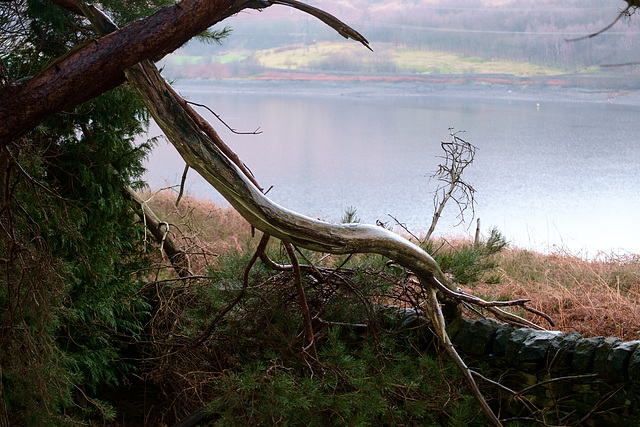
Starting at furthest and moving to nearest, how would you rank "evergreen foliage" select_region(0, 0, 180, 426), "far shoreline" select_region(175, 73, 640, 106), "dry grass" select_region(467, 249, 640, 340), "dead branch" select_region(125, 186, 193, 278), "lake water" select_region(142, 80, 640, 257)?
"far shoreline" select_region(175, 73, 640, 106)
"lake water" select_region(142, 80, 640, 257)
"dead branch" select_region(125, 186, 193, 278)
"dry grass" select_region(467, 249, 640, 340)
"evergreen foliage" select_region(0, 0, 180, 426)

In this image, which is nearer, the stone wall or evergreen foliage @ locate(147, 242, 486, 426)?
evergreen foliage @ locate(147, 242, 486, 426)

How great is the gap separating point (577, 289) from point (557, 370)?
Result: 107cm

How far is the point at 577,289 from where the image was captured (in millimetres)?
2873

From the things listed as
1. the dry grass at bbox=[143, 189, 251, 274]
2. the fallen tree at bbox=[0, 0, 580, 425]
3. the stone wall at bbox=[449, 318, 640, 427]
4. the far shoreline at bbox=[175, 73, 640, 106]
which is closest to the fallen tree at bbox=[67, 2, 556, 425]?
the fallen tree at bbox=[0, 0, 580, 425]

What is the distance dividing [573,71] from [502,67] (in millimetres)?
905

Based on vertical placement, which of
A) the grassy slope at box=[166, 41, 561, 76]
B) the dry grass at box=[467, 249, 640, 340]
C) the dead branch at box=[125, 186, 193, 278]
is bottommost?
the dry grass at box=[467, 249, 640, 340]

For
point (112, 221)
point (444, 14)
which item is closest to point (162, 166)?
point (444, 14)

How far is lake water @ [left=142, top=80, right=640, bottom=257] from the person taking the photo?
5.49 m

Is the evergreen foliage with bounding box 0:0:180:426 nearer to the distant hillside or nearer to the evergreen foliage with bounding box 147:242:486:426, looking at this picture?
the evergreen foliage with bounding box 147:242:486:426

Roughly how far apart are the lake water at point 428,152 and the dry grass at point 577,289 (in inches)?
17.9

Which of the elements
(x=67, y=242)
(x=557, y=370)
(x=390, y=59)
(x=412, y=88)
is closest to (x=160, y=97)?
(x=67, y=242)

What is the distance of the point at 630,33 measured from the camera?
19.3 ft

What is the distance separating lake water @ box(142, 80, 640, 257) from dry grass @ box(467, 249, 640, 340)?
46 cm

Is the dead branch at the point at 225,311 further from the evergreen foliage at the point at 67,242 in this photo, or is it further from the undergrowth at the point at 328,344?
the evergreen foliage at the point at 67,242
